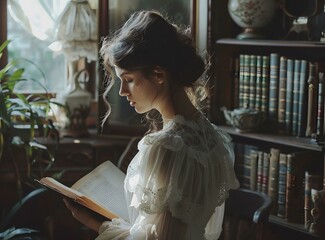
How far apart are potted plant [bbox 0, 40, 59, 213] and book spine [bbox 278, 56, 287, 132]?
893 millimetres

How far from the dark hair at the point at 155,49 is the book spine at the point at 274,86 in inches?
40.0

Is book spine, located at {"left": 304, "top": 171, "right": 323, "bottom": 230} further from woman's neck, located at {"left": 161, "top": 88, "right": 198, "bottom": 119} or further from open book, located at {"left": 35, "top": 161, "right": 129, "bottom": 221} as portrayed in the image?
woman's neck, located at {"left": 161, "top": 88, "right": 198, "bottom": 119}

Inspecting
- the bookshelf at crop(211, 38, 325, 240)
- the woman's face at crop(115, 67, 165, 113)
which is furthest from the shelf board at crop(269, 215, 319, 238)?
the woman's face at crop(115, 67, 165, 113)

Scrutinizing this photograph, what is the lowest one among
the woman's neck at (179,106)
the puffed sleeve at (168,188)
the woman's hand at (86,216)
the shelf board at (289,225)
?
the shelf board at (289,225)

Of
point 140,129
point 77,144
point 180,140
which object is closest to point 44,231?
point 77,144

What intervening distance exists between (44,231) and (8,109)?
0.62 meters

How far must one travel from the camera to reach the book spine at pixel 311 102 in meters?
2.50

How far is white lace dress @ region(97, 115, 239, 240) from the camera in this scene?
1.50 m

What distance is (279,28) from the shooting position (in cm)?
278

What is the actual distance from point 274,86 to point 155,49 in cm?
117

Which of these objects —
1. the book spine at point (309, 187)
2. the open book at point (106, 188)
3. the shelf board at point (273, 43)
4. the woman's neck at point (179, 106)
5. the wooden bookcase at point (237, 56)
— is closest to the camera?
the woman's neck at point (179, 106)

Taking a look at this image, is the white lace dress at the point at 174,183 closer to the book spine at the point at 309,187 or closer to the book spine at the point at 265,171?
the book spine at the point at 309,187

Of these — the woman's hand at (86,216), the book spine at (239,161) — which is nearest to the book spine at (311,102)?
the book spine at (239,161)

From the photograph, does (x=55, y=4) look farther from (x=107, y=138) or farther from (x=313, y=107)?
(x=313, y=107)
